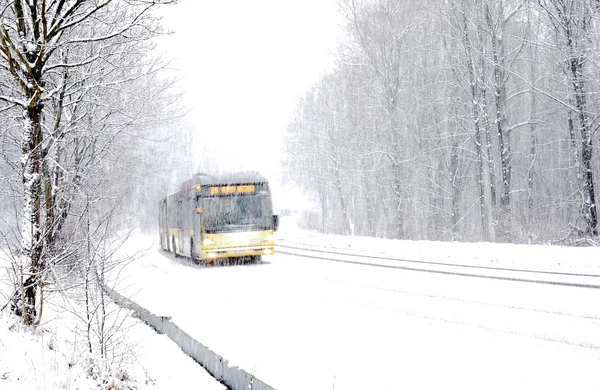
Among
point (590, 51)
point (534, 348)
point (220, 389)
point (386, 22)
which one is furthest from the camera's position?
point (386, 22)

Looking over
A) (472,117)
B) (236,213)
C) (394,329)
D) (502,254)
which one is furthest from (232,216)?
(472,117)

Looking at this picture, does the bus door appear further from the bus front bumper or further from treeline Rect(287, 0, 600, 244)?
treeline Rect(287, 0, 600, 244)

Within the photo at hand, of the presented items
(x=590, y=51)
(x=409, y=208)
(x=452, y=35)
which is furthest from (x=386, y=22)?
(x=590, y=51)

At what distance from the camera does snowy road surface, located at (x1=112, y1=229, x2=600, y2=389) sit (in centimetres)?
546

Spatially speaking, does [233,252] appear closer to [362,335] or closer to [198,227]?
[198,227]

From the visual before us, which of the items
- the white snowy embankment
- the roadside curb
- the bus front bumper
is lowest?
the white snowy embankment

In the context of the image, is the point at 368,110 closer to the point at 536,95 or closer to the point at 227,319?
the point at 536,95

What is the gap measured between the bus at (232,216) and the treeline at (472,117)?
9.66 meters

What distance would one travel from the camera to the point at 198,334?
25.4ft

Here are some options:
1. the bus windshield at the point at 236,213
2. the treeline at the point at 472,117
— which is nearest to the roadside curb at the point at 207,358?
the bus windshield at the point at 236,213

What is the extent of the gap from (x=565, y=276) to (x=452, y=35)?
1845 cm

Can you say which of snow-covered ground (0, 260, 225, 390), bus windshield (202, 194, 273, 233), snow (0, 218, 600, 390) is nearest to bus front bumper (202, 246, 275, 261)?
bus windshield (202, 194, 273, 233)

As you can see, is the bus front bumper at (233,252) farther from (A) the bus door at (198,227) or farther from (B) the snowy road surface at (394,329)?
(B) the snowy road surface at (394,329)

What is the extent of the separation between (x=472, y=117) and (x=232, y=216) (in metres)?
15.0
